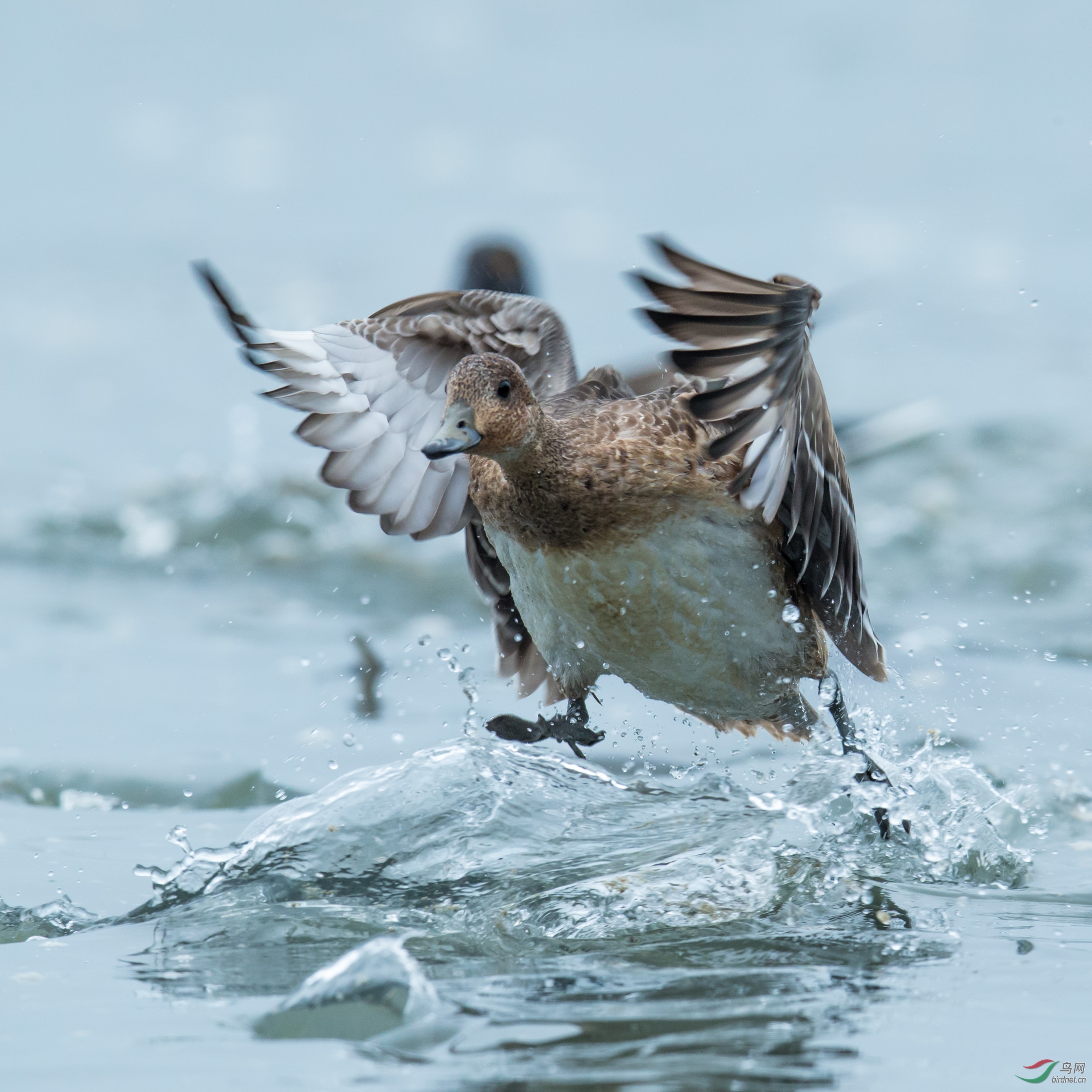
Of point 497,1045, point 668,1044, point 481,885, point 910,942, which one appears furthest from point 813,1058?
point 481,885

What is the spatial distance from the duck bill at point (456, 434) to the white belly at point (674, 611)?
55 cm

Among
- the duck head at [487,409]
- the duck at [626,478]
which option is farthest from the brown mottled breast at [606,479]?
the duck head at [487,409]

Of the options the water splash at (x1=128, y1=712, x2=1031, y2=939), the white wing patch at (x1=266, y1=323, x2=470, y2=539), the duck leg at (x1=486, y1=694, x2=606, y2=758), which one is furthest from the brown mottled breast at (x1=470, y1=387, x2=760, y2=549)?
the water splash at (x1=128, y1=712, x2=1031, y2=939)

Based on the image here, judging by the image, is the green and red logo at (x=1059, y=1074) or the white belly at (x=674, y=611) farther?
the white belly at (x=674, y=611)

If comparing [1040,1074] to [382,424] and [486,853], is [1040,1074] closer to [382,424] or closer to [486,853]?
[486,853]

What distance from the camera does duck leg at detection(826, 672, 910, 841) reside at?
562 cm

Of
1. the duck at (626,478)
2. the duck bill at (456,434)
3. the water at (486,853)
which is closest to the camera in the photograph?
the water at (486,853)

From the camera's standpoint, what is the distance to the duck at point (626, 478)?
4.36m

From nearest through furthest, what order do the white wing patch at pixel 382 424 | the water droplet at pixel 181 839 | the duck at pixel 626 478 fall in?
1. the duck at pixel 626 478
2. the water droplet at pixel 181 839
3. the white wing patch at pixel 382 424

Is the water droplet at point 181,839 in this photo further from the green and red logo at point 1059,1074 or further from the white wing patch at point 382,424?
the green and red logo at point 1059,1074

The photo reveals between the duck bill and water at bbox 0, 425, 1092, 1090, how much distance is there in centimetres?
→ 134

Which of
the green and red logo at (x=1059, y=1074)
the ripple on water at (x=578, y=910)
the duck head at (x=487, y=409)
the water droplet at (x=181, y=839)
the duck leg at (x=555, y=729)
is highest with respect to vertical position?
the duck head at (x=487, y=409)

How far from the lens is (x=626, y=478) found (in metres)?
4.95

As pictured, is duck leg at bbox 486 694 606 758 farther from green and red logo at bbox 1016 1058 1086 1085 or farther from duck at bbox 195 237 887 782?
green and red logo at bbox 1016 1058 1086 1085
